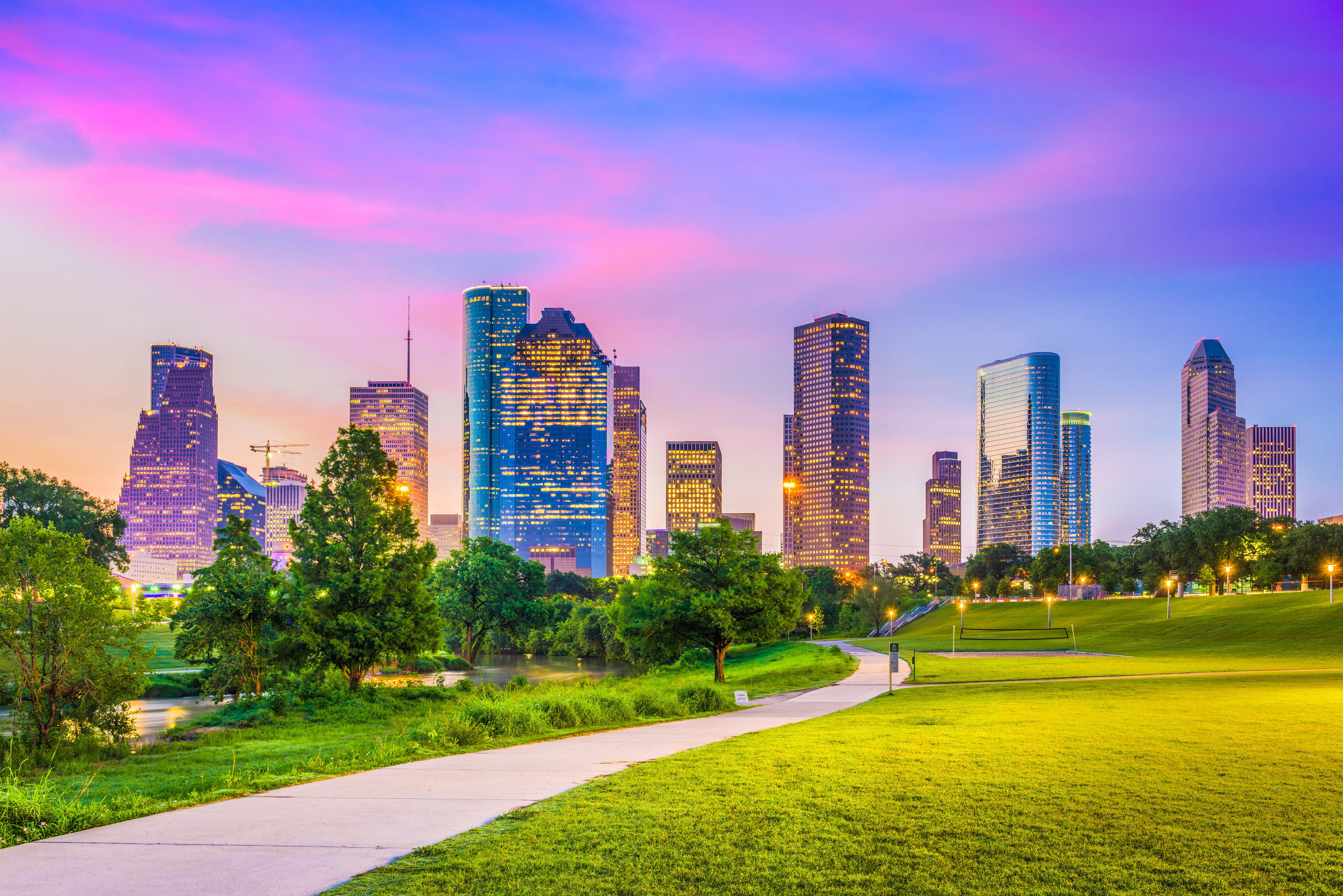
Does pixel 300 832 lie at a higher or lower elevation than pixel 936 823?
lower

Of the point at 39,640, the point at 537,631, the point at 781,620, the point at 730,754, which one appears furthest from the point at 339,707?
the point at 537,631

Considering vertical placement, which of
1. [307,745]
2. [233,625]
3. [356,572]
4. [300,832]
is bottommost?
[307,745]

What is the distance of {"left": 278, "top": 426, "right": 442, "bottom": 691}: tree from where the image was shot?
34625 mm

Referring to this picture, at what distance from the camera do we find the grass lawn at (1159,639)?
34000 mm

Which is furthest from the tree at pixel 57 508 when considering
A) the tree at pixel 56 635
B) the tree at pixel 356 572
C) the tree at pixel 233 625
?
the tree at pixel 56 635

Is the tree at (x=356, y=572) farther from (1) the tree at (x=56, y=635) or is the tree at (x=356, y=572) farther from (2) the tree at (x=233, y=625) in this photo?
(1) the tree at (x=56, y=635)

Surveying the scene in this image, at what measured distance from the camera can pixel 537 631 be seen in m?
85.2

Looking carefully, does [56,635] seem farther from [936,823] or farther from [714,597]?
[936,823]

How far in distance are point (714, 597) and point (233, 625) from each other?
65.3ft

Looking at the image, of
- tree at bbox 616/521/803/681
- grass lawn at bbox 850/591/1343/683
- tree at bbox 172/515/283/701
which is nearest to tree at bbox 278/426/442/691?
tree at bbox 172/515/283/701

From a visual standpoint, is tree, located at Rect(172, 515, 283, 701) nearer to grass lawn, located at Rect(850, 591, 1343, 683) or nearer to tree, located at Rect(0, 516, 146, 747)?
tree, located at Rect(0, 516, 146, 747)

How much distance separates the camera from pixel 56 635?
22875 mm

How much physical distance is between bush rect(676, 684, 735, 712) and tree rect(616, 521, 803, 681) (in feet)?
38.6

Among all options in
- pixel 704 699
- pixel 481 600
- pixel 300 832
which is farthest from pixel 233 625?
pixel 481 600
